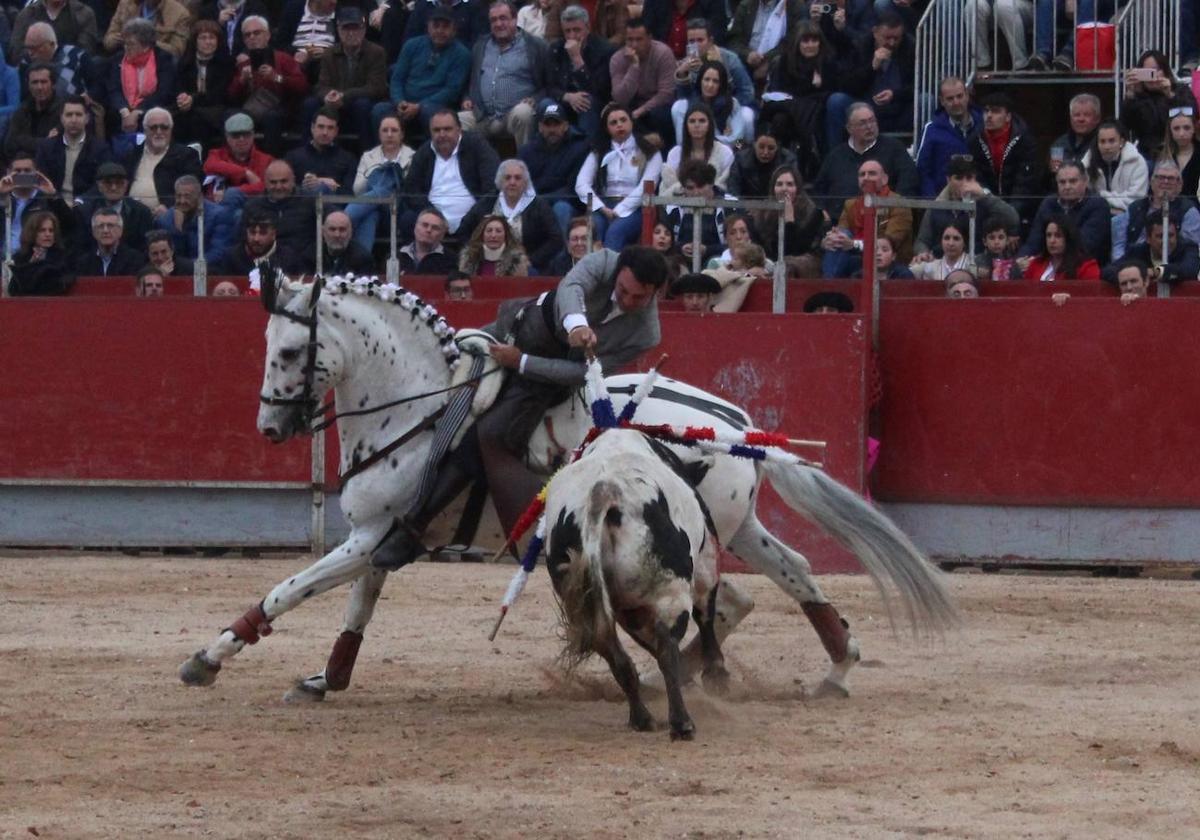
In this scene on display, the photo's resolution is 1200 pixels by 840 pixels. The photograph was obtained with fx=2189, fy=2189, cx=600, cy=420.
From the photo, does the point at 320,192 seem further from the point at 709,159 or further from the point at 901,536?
the point at 901,536

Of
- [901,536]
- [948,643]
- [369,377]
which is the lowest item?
[948,643]

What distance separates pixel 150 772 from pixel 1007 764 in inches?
107

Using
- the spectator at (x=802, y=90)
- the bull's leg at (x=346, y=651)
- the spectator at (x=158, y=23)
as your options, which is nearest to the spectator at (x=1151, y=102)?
the spectator at (x=802, y=90)

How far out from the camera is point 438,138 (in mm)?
15367

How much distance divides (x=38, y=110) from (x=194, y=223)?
306cm

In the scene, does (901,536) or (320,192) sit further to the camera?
(320,192)

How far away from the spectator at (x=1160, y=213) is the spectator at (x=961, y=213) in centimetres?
63

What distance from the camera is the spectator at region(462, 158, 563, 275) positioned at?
46.3ft

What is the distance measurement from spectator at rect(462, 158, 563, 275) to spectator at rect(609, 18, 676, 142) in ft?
6.83

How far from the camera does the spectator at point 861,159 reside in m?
14.7

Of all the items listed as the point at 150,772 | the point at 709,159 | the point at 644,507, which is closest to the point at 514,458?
the point at 644,507

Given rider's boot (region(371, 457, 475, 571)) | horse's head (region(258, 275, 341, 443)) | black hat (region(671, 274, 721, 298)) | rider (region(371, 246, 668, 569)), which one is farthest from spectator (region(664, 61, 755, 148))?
rider's boot (region(371, 457, 475, 571))

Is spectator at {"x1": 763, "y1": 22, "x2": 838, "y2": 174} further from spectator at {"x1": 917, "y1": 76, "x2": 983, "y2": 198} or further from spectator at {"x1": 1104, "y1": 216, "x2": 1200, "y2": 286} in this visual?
spectator at {"x1": 1104, "y1": 216, "x2": 1200, "y2": 286}

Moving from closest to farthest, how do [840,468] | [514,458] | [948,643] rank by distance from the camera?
1. [514,458]
2. [948,643]
3. [840,468]
